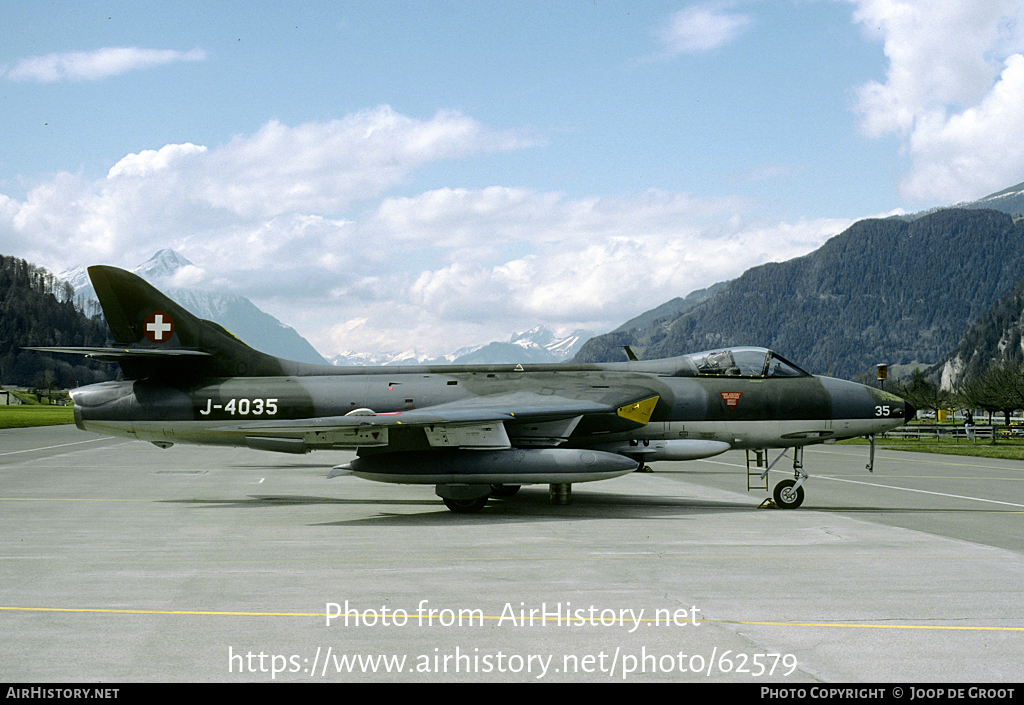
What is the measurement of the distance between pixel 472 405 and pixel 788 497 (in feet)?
19.8

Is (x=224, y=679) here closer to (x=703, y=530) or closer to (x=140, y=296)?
(x=703, y=530)

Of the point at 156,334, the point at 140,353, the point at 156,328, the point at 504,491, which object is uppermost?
the point at 156,328

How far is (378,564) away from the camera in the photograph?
9.68 m

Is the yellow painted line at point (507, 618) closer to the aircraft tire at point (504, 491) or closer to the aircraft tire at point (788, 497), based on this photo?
the aircraft tire at point (788, 497)

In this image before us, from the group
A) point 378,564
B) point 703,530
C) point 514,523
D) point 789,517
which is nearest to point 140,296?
point 514,523

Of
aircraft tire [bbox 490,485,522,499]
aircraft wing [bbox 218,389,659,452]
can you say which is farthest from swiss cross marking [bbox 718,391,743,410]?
aircraft tire [bbox 490,485,522,499]

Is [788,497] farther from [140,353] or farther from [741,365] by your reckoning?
[140,353]

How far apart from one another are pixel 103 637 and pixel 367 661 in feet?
6.80

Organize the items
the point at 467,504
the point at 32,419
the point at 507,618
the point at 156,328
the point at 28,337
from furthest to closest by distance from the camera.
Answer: the point at 28,337
the point at 32,419
the point at 156,328
the point at 467,504
the point at 507,618

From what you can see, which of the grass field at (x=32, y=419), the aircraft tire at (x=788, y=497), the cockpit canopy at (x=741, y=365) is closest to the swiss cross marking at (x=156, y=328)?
the cockpit canopy at (x=741, y=365)

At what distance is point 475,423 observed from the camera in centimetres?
1471

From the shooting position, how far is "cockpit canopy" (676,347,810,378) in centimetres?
1697

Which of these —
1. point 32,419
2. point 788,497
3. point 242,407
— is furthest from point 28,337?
point 788,497

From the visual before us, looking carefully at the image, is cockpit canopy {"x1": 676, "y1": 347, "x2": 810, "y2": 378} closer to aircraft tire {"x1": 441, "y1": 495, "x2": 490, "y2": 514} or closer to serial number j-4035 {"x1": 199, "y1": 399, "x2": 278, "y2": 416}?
aircraft tire {"x1": 441, "y1": 495, "x2": 490, "y2": 514}
